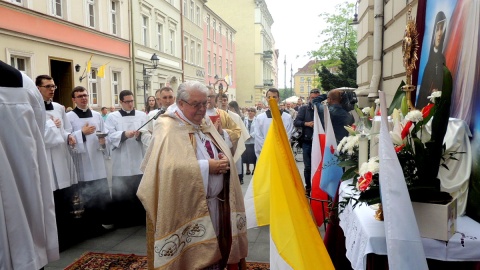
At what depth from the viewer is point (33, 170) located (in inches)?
82.4

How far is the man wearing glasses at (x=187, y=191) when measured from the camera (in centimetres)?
309

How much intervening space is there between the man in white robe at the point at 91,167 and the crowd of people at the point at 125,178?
1 centimetres

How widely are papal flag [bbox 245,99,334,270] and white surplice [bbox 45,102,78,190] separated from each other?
115 inches

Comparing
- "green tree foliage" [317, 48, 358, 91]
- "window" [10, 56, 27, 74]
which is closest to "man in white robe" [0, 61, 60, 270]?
"window" [10, 56, 27, 74]

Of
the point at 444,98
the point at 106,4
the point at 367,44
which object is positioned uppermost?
the point at 106,4

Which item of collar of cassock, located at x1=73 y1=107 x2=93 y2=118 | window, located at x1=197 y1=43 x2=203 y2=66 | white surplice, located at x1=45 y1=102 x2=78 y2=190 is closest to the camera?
white surplice, located at x1=45 y1=102 x2=78 y2=190

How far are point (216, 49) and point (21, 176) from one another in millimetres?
40942

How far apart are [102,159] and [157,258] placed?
3.04 meters

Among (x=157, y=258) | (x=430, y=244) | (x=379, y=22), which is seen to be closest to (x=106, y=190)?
(x=157, y=258)

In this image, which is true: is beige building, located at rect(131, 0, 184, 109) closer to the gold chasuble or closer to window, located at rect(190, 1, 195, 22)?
window, located at rect(190, 1, 195, 22)

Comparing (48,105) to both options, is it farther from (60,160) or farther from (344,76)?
(344,76)

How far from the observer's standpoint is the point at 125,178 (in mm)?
5949

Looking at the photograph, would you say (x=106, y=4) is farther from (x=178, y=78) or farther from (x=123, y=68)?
(x=178, y=78)

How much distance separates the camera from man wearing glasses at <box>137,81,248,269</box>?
10.1 ft
